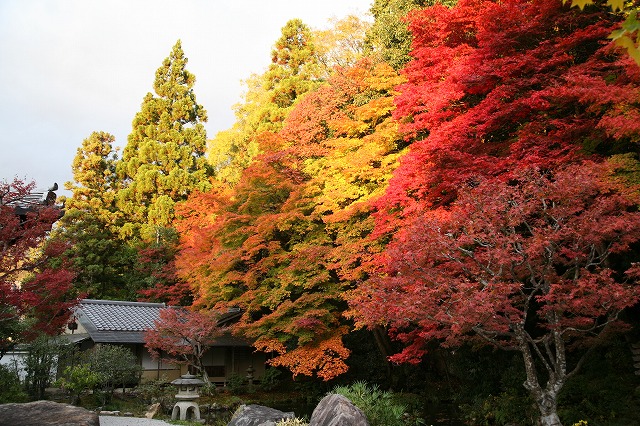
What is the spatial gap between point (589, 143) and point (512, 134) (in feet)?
6.60

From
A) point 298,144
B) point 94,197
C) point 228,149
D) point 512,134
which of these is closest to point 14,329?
point 298,144

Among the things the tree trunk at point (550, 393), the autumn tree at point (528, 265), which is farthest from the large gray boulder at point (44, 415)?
the tree trunk at point (550, 393)

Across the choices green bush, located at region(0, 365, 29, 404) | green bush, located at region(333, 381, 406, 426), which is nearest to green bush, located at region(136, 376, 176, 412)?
green bush, located at region(0, 365, 29, 404)

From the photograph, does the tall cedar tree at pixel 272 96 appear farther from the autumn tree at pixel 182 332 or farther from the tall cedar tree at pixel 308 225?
the autumn tree at pixel 182 332

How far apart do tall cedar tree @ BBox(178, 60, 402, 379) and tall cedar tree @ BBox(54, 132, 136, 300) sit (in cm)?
718

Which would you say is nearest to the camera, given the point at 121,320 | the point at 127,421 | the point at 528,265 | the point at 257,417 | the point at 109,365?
the point at 528,265

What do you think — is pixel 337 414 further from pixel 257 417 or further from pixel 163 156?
pixel 163 156

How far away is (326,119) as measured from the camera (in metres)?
18.2

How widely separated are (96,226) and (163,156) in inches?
212

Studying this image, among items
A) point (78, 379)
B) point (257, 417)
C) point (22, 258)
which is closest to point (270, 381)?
point (78, 379)

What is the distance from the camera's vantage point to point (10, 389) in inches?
442

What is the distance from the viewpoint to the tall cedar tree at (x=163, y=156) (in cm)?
2645

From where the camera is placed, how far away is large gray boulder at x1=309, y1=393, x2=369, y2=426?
8.03m

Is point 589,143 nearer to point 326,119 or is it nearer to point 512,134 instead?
point 512,134
